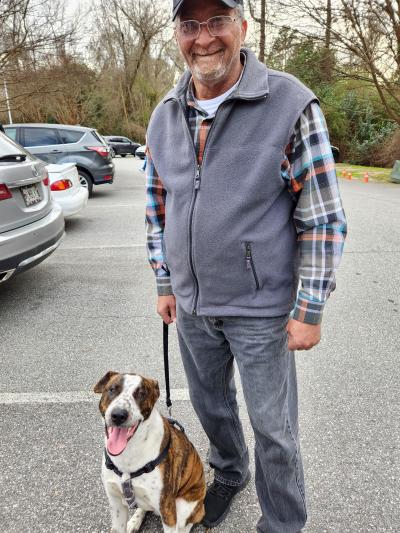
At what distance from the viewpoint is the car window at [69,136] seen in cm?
1077

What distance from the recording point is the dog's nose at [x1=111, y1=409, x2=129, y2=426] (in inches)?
66.3

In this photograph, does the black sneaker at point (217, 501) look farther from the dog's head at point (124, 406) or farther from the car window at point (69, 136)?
the car window at point (69, 136)

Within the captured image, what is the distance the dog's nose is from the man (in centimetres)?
44

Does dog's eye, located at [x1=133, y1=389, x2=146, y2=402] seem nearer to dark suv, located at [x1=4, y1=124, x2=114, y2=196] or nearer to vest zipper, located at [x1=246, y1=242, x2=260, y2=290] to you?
vest zipper, located at [x1=246, y1=242, x2=260, y2=290]

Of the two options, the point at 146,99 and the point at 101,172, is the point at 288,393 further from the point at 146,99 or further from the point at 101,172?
the point at 146,99

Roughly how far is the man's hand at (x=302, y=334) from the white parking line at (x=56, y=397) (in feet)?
5.08

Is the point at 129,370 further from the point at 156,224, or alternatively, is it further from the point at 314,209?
the point at 314,209

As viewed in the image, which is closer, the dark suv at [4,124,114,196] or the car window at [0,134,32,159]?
the car window at [0,134,32,159]

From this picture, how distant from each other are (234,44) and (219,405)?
156cm

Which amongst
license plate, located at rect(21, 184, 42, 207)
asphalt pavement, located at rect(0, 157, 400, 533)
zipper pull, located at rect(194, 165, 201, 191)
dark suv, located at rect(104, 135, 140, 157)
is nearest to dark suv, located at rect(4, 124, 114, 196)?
asphalt pavement, located at rect(0, 157, 400, 533)

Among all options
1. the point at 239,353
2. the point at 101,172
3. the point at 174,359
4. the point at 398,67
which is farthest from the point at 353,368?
the point at 398,67

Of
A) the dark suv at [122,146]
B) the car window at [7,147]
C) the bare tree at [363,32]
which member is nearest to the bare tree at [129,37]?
the dark suv at [122,146]

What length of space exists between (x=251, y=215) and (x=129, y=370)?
2.18 m

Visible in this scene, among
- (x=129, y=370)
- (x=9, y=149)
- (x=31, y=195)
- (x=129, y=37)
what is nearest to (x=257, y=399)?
(x=129, y=370)
